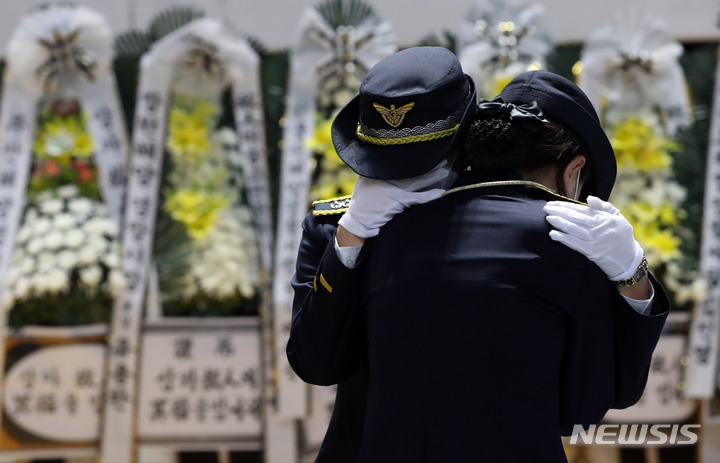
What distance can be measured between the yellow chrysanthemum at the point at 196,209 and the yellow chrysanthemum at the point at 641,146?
1467 millimetres

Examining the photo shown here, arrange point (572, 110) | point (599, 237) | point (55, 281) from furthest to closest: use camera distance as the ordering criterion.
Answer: point (55, 281) < point (572, 110) < point (599, 237)

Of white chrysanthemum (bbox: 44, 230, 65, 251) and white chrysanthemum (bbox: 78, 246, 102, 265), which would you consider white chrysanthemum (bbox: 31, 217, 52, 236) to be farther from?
white chrysanthemum (bbox: 78, 246, 102, 265)

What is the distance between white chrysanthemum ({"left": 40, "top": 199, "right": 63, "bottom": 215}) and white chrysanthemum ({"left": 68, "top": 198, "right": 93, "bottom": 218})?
4 cm

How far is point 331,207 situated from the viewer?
1.55 meters

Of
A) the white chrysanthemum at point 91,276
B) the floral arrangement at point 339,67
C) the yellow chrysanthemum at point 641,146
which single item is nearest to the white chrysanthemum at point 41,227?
the white chrysanthemum at point 91,276

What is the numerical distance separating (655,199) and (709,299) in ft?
1.36

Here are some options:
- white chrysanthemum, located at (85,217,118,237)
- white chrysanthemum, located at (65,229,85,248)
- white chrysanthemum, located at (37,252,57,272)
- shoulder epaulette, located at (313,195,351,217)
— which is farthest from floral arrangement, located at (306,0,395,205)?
shoulder epaulette, located at (313,195,351,217)

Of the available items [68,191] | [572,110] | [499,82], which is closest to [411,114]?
[572,110]

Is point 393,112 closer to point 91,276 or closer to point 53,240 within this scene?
point 91,276

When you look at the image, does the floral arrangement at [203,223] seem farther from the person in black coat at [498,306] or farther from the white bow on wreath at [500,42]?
the person in black coat at [498,306]

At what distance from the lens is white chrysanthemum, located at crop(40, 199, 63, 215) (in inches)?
128

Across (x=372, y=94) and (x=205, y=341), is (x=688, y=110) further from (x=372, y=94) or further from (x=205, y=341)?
(x=372, y=94)

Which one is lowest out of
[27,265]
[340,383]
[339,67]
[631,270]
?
[340,383]

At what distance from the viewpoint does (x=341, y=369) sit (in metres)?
1.45
